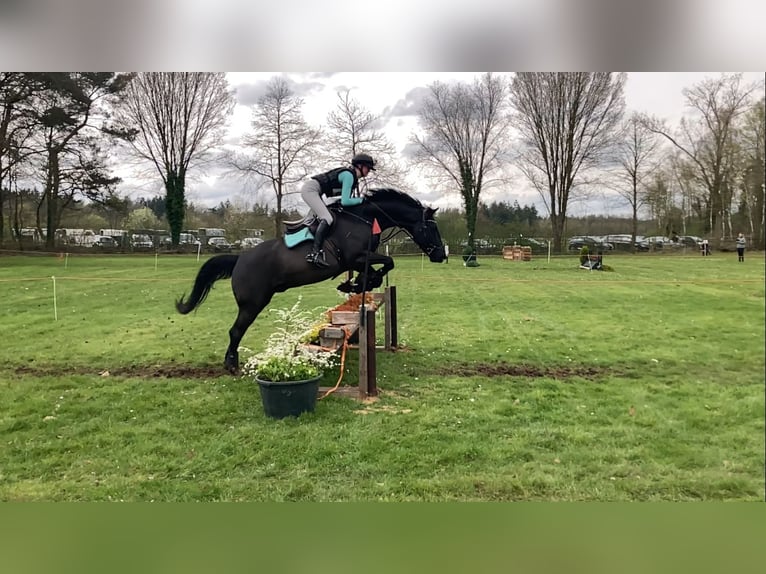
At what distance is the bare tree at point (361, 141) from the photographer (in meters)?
2.71

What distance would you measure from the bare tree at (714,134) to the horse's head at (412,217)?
4.30 ft

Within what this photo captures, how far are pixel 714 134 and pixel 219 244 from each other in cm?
291

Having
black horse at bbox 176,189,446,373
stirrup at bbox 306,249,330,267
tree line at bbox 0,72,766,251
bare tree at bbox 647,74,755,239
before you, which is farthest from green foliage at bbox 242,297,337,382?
bare tree at bbox 647,74,755,239

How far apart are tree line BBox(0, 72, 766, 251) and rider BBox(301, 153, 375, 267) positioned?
7cm

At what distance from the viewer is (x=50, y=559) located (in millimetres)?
2250

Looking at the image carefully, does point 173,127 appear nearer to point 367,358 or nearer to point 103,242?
point 103,242

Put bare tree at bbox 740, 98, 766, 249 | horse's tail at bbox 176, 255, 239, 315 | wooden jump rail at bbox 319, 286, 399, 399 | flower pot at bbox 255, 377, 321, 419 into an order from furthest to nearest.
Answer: horse's tail at bbox 176, 255, 239, 315
wooden jump rail at bbox 319, 286, 399, 399
flower pot at bbox 255, 377, 321, 419
bare tree at bbox 740, 98, 766, 249

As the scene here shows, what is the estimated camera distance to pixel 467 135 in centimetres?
277

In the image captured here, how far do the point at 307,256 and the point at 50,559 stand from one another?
2.01 m

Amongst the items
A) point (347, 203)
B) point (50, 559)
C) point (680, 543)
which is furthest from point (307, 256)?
point (680, 543)

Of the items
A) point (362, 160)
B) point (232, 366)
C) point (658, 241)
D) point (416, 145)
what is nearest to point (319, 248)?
point (362, 160)

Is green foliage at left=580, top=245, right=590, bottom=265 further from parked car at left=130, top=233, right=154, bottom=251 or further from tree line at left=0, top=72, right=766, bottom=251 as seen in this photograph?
parked car at left=130, top=233, right=154, bottom=251

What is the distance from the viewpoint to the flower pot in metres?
2.65
